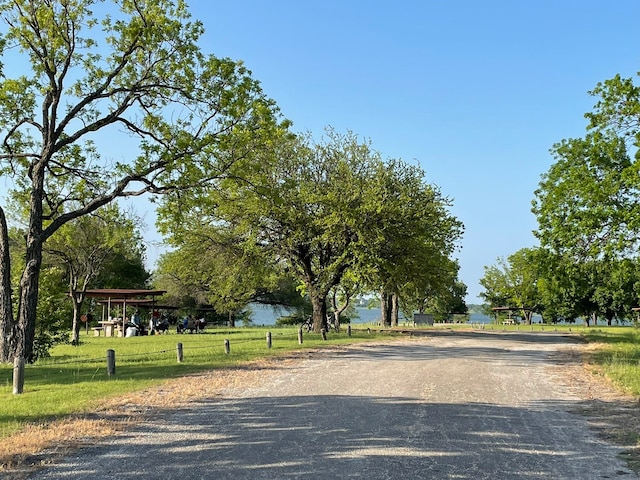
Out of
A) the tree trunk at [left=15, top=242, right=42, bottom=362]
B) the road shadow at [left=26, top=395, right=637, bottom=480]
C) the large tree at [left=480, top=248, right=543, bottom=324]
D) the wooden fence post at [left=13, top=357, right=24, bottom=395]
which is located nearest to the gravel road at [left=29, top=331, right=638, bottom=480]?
the road shadow at [left=26, top=395, right=637, bottom=480]

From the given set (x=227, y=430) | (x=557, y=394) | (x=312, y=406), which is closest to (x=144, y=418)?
(x=227, y=430)

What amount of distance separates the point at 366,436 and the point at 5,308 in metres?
14.8

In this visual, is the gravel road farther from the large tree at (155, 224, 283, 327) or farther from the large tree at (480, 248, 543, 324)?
the large tree at (480, 248, 543, 324)

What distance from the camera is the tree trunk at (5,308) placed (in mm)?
18203

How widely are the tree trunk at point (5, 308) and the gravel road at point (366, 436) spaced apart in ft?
31.1

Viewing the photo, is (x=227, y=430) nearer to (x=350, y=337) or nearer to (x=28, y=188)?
(x=28, y=188)

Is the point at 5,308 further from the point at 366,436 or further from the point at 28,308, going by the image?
the point at 366,436

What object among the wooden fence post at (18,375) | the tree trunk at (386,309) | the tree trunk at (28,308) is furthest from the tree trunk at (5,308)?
the tree trunk at (386,309)

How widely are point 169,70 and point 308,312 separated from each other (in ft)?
179

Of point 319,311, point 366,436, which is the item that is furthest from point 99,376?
point 319,311

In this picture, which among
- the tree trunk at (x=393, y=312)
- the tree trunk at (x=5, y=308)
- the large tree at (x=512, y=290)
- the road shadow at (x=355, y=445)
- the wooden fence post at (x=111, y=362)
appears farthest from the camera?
the large tree at (x=512, y=290)

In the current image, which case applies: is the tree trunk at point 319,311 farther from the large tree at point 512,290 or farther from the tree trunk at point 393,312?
the large tree at point 512,290

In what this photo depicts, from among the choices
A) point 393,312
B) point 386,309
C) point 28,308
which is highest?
point 28,308

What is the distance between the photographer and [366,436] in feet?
26.3
